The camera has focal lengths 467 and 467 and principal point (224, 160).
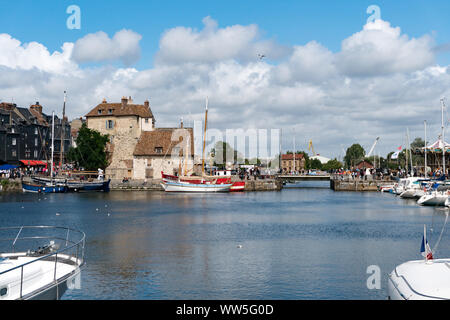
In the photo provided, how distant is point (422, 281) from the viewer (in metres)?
12.9

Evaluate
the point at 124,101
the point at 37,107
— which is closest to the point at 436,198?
the point at 124,101

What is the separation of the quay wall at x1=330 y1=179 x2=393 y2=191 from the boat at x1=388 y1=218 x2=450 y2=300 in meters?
88.1

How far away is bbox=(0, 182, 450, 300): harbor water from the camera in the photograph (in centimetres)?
1978

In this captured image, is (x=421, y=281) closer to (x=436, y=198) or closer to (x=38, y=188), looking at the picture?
(x=436, y=198)

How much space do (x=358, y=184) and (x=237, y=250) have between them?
253ft

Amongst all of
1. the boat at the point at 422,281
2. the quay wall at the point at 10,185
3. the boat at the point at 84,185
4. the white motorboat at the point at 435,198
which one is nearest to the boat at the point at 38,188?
the boat at the point at 84,185

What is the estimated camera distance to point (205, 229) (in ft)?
127

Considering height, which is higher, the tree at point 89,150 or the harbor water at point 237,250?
the tree at point 89,150

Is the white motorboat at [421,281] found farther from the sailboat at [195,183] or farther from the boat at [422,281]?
the sailboat at [195,183]

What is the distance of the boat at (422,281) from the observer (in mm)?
12031

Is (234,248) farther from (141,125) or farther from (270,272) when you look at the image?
(141,125)

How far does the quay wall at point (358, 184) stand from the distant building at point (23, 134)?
60735 millimetres

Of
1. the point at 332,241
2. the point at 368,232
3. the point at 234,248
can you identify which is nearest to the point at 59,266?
the point at 234,248
